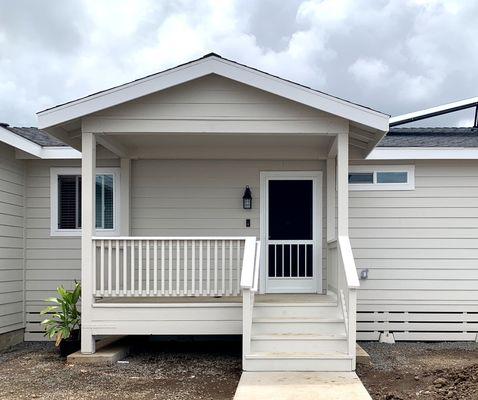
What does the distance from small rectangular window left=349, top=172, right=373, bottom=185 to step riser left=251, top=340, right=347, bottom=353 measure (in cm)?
297

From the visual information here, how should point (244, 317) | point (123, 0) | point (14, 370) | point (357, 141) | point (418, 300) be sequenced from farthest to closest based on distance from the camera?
point (123, 0) < point (418, 300) < point (357, 141) < point (14, 370) < point (244, 317)

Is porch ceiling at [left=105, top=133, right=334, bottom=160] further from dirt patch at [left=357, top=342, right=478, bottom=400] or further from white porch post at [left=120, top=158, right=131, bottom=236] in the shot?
dirt patch at [left=357, top=342, right=478, bottom=400]

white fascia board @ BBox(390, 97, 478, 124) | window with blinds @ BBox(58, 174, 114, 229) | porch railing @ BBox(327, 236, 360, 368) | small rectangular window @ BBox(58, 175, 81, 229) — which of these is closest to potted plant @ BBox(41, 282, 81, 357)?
window with blinds @ BBox(58, 174, 114, 229)

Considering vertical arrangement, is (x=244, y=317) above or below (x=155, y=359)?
above

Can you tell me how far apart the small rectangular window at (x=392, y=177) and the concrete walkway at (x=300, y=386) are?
345cm

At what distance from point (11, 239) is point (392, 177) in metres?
5.44

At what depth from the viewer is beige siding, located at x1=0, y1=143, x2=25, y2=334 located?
7.58 m

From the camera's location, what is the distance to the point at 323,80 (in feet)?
74.3

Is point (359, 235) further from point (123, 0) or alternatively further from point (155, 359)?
point (123, 0)

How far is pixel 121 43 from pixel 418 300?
12144 millimetres

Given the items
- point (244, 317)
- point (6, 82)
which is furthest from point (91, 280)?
point (6, 82)

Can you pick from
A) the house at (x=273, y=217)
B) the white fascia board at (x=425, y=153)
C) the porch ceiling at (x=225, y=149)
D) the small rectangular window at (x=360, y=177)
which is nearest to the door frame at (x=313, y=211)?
the house at (x=273, y=217)

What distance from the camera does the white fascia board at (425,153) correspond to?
785 centimetres

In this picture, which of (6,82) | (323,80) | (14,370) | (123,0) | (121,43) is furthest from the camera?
(6,82)
